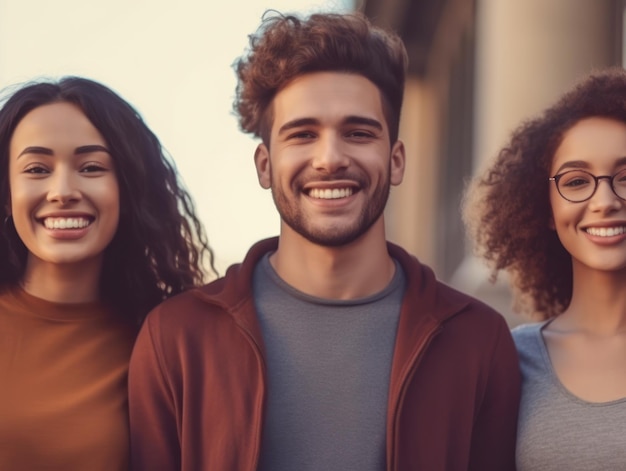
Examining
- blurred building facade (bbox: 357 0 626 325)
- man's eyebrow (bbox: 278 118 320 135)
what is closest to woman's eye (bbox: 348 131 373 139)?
man's eyebrow (bbox: 278 118 320 135)

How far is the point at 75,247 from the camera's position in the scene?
473cm

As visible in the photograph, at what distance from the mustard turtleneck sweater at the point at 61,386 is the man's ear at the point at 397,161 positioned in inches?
48.0

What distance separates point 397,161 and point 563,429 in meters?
1.25

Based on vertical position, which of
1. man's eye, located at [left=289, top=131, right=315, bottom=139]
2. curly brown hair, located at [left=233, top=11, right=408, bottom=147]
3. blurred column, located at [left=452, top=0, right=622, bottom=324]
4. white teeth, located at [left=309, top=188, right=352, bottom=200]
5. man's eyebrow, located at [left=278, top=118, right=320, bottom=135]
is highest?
blurred column, located at [left=452, top=0, right=622, bottom=324]

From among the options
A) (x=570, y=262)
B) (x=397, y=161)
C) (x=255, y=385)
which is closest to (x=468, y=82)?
(x=570, y=262)

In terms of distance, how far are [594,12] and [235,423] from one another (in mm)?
5431

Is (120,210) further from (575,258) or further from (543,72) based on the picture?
(543,72)

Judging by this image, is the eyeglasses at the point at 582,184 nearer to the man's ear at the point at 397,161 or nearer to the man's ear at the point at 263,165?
the man's ear at the point at 397,161

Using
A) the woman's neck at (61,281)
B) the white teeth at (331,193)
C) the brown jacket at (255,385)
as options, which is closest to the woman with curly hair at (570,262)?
the brown jacket at (255,385)

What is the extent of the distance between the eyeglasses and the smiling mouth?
73.2 inches

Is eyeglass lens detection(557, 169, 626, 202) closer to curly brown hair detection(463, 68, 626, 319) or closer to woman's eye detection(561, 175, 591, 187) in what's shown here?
woman's eye detection(561, 175, 591, 187)

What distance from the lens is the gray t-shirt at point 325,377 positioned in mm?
4457

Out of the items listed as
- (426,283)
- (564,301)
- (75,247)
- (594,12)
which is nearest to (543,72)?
(594,12)

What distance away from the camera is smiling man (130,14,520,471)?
14.7 feet
